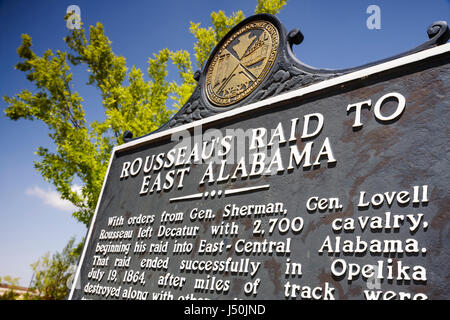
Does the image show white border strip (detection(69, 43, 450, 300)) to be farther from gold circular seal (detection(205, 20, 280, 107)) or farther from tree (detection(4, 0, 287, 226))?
tree (detection(4, 0, 287, 226))

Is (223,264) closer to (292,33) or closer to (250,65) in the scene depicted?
(250,65)

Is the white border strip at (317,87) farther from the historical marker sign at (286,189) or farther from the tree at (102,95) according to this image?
the tree at (102,95)

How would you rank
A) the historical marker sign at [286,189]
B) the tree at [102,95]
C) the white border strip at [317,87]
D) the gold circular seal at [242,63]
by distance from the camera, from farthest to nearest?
the tree at [102,95]
the gold circular seal at [242,63]
the white border strip at [317,87]
the historical marker sign at [286,189]

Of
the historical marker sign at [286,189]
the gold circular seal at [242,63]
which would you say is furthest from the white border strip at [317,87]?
the gold circular seal at [242,63]

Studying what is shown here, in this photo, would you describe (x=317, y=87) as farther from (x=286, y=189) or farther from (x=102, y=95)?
(x=102, y=95)

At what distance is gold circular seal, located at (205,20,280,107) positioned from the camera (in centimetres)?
381

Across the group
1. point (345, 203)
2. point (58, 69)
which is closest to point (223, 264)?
point (345, 203)

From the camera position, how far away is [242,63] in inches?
160

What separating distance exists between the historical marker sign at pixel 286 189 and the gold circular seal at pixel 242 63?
2 centimetres

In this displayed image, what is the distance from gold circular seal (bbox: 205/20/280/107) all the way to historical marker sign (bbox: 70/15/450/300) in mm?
18

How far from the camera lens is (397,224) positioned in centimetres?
218

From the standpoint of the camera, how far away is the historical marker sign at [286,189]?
2.20 metres

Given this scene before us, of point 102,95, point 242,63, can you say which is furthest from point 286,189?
point 102,95
